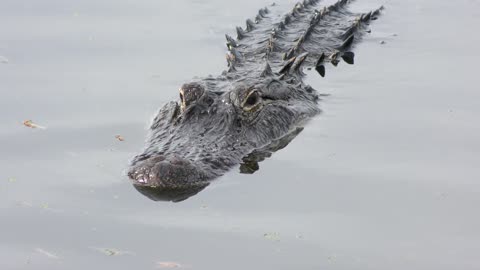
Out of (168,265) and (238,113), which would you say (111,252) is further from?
(238,113)

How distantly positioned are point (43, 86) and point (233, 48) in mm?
2246

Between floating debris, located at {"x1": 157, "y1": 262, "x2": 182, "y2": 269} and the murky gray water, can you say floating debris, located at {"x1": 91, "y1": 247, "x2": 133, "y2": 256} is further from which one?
floating debris, located at {"x1": 157, "y1": 262, "x2": 182, "y2": 269}

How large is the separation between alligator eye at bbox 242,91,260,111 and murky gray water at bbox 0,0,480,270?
56 centimetres

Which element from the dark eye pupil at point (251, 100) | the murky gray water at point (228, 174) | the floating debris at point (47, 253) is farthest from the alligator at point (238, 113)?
the floating debris at point (47, 253)

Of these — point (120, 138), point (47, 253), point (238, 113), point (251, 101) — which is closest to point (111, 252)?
point (47, 253)

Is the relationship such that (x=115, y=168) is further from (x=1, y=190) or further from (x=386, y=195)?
(x=386, y=195)

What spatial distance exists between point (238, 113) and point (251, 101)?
11.6 inches

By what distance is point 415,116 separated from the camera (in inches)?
386

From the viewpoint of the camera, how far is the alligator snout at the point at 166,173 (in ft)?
25.0

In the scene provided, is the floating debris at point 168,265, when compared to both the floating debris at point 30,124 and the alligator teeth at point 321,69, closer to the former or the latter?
the floating debris at point 30,124

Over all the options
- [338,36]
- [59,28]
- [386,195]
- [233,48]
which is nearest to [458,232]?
[386,195]

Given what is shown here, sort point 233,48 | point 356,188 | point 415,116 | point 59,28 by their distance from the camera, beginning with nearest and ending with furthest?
1. point 356,188
2. point 415,116
3. point 233,48
4. point 59,28

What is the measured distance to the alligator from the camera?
25.6 ft

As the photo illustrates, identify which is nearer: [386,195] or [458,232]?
[458,232]
